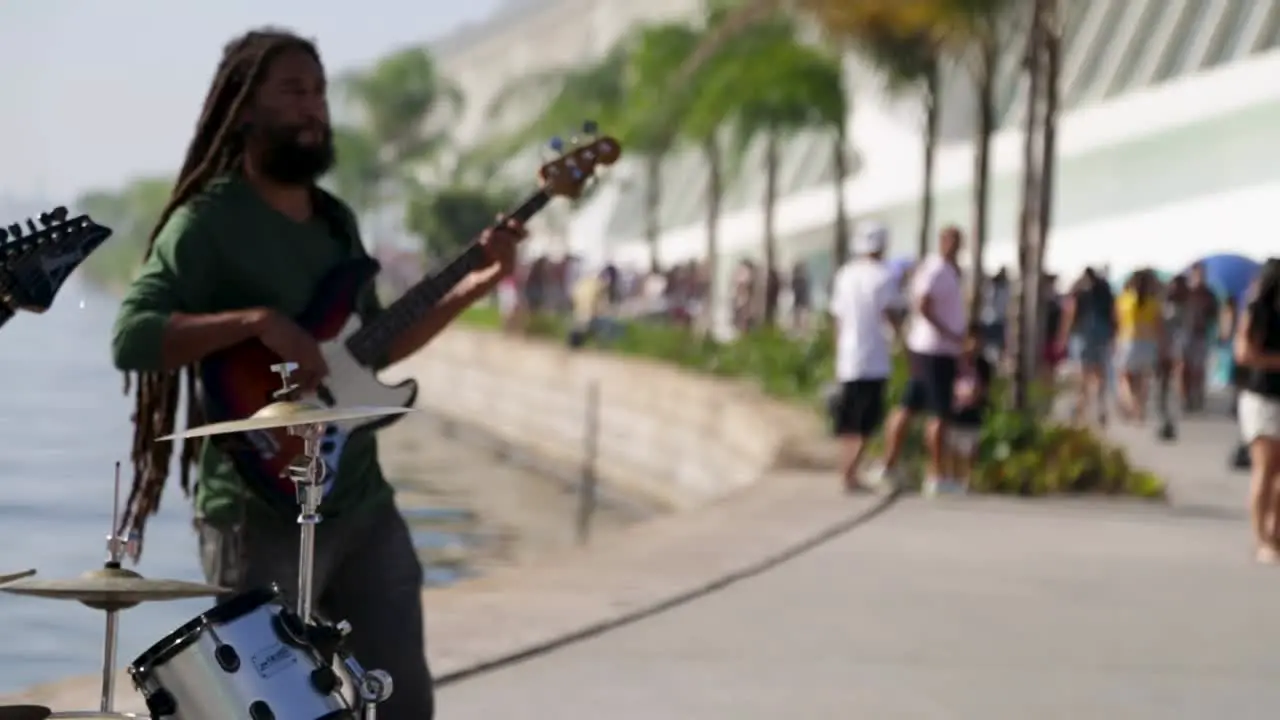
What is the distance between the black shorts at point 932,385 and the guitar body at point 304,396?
10.5 m

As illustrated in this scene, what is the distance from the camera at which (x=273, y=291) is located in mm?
5578

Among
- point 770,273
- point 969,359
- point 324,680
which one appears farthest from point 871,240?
point 770,273

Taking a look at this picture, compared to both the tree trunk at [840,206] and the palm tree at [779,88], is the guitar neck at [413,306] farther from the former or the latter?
the palm tree at [779,88]

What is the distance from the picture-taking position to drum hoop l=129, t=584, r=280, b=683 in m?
4.76

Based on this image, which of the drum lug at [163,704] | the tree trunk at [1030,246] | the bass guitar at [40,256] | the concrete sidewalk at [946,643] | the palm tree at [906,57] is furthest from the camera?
the palm tree at [906,57]

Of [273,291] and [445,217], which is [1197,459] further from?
[445,217]

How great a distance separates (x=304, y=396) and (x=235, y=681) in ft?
2.72

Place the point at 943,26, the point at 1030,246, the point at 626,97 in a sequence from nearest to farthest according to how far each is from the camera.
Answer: the point at 1030,246, the point at 943,26, the point at 626,97

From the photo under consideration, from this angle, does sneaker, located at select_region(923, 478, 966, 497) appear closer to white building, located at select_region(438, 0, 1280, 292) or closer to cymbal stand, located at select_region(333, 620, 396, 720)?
cymbal stand, located at select_region(333, 620, 396, 720)

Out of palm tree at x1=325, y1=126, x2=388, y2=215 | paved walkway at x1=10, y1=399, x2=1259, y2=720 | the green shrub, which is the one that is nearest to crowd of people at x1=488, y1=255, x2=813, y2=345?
the green shrub

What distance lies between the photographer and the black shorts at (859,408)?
1611 cm

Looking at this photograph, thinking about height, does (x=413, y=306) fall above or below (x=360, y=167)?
below

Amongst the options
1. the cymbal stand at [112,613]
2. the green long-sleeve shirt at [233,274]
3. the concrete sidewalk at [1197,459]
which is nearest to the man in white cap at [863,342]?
the concrete sidewalk at [1197,459]

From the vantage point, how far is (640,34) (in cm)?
5694
